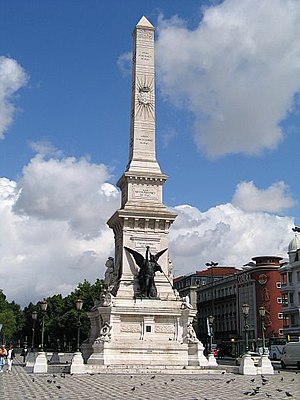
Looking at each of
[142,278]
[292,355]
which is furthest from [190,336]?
[292,355]

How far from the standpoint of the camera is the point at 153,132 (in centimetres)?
4328

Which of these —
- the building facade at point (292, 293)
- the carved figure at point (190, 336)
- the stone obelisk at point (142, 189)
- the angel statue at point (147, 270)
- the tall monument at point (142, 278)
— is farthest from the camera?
the building facade at point (292, 293)

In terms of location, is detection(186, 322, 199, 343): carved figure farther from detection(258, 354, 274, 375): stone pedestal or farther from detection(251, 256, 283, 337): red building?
detection(251, 256, 283, 337): red building

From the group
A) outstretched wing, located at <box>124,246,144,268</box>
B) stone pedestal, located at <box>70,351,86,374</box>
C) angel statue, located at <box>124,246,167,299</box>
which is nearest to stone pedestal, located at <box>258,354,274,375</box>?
angel statue, located at <box>124,246,167,299</box>

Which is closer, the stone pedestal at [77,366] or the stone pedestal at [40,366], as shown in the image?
the stone pedestal at [77,366]

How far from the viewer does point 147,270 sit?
3825 cm

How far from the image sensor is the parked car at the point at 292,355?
4638 centimetres

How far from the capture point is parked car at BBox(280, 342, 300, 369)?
46378 millimetres

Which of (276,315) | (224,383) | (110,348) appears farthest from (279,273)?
(224,383)

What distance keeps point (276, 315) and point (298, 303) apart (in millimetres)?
9728

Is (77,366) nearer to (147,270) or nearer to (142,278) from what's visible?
(142,278)

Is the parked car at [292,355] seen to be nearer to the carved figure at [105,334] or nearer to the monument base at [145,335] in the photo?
the monument base at [145,335]

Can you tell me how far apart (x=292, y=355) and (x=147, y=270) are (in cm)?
1659

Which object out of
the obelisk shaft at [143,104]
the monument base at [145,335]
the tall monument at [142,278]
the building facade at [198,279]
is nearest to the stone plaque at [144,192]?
the tall monument at [142,278]
